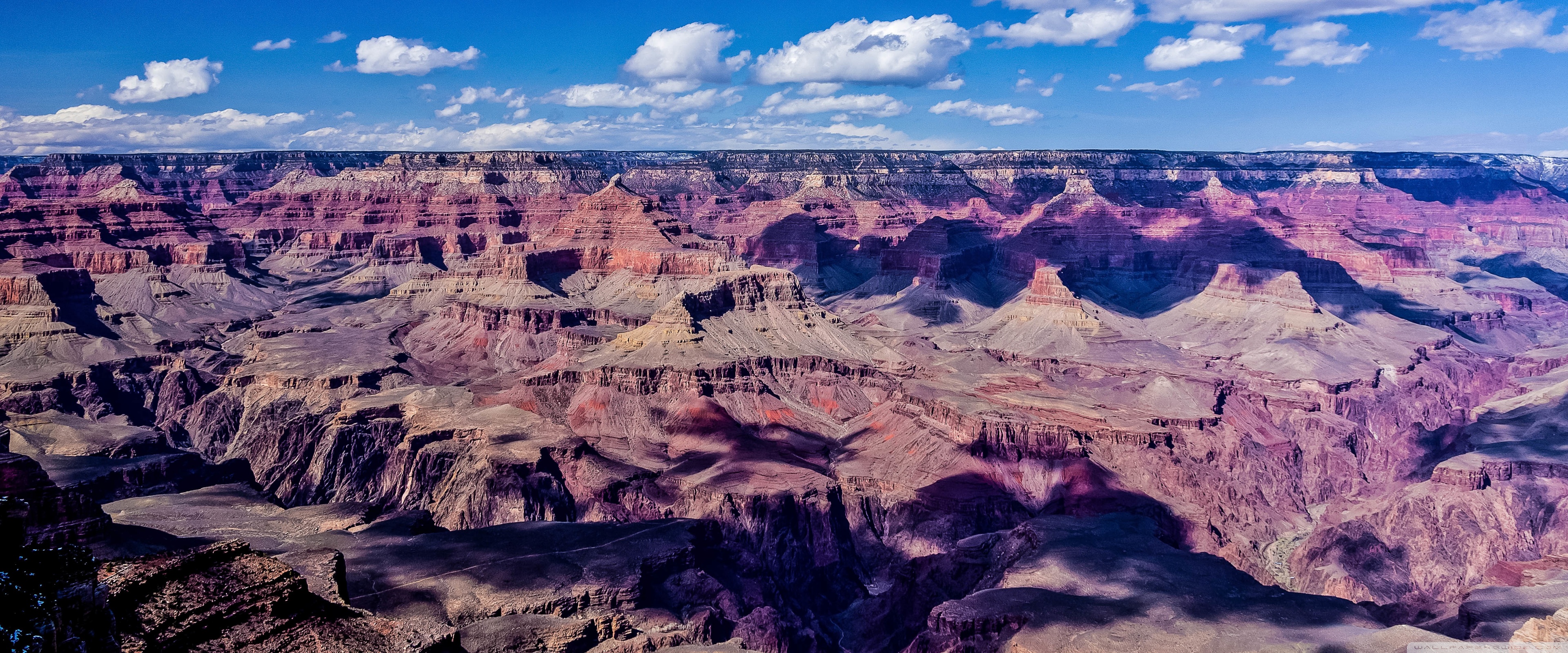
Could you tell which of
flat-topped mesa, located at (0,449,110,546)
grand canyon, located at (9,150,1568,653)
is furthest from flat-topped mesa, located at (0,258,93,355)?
flat-topped mesa, located at (0,449,110,546)

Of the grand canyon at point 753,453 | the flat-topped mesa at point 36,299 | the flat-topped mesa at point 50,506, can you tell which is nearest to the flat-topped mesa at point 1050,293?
the grand canyon at point 753,453

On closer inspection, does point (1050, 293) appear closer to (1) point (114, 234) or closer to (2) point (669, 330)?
(2) point (669, 330)

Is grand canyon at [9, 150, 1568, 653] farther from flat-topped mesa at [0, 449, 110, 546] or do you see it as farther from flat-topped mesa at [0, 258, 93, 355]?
flat-topped mesa at [0, 258, 93, 355]

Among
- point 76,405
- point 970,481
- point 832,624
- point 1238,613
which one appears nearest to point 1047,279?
point 970,481

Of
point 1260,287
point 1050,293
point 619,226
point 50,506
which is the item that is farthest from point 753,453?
point 1260,287

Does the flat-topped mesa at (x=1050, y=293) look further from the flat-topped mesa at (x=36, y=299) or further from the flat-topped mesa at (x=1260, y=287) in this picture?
the flat-topped mesa at (x=36, y=299)
